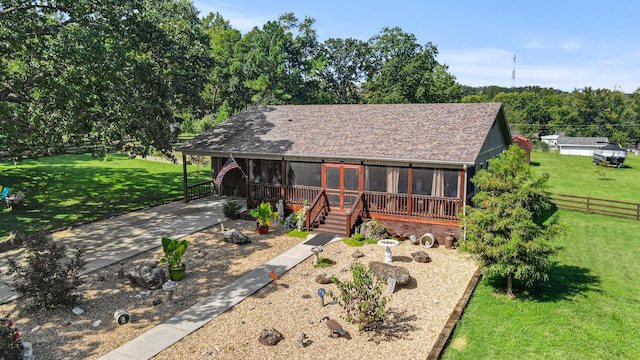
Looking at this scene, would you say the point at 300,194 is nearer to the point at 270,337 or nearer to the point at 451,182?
the point at 451,182

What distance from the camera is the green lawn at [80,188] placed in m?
20.9

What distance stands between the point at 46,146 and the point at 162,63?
25.5 feet

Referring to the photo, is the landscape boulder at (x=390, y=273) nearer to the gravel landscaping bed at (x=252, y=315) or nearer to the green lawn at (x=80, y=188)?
the gravel landscaping bed at (x=252, y=315)

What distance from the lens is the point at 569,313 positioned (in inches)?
454

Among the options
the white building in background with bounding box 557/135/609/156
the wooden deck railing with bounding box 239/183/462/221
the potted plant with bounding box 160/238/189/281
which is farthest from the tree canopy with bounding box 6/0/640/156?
the white building in background with bounding box 557/135/609/156

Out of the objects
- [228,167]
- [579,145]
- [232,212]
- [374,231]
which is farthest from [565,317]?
[579,145]

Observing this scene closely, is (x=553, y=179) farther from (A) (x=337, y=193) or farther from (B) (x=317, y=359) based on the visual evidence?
(B) (x=317, y=359)

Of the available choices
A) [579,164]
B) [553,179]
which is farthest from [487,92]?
[553,179]

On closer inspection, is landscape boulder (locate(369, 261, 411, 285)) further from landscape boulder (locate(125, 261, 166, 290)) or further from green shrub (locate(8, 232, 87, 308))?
green shrub (locate(8, 232, 87, 308))

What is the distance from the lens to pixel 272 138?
22188mm

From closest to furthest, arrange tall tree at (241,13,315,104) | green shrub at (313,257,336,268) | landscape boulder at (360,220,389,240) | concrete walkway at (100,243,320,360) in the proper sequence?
concrete walkway at (100,243,320,360) → green shrub at (313,257,336,268) → landscape boulder at (360,220,389,240) → tall tree at (241,13,315,104)

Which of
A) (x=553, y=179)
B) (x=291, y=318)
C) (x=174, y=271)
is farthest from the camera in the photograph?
(x=553, y=179)

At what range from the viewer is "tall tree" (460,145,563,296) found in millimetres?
11781

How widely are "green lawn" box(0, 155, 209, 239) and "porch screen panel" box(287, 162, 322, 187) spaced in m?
9.04
